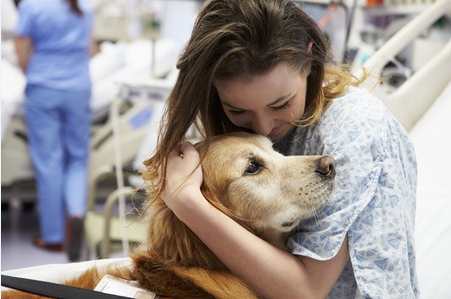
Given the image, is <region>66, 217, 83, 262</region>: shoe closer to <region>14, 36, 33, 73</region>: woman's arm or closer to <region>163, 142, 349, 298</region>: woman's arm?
<region>14, 36, 33, 73</region>: woman's arm

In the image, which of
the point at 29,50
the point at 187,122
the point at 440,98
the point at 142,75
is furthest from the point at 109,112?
the point at 187,122

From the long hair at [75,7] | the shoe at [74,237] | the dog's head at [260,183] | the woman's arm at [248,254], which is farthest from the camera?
the shoe at [74,237]

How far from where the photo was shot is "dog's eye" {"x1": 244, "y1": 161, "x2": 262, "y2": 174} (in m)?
1.50

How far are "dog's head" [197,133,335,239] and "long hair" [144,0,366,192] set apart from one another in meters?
0.10

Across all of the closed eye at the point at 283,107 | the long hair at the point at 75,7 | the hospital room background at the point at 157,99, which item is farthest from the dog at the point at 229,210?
the long hair at the point at 75,7

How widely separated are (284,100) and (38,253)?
3.45 metres

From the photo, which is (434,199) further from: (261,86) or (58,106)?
(58,106)

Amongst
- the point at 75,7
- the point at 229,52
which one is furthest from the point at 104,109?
the point at 229,52

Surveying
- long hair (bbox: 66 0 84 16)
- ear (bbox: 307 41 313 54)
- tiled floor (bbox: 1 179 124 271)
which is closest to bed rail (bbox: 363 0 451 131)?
ear (bbox: 307 41 313 54)

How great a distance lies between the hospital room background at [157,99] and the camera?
2.17 meters

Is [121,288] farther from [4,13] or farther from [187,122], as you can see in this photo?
[4,13]

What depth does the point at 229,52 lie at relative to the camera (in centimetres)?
137

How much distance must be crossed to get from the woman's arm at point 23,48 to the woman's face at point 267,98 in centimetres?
306

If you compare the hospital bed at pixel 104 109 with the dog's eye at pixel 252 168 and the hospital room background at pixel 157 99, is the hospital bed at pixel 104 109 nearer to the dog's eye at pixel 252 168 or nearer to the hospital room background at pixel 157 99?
the hospital room background at pixel 157 99
